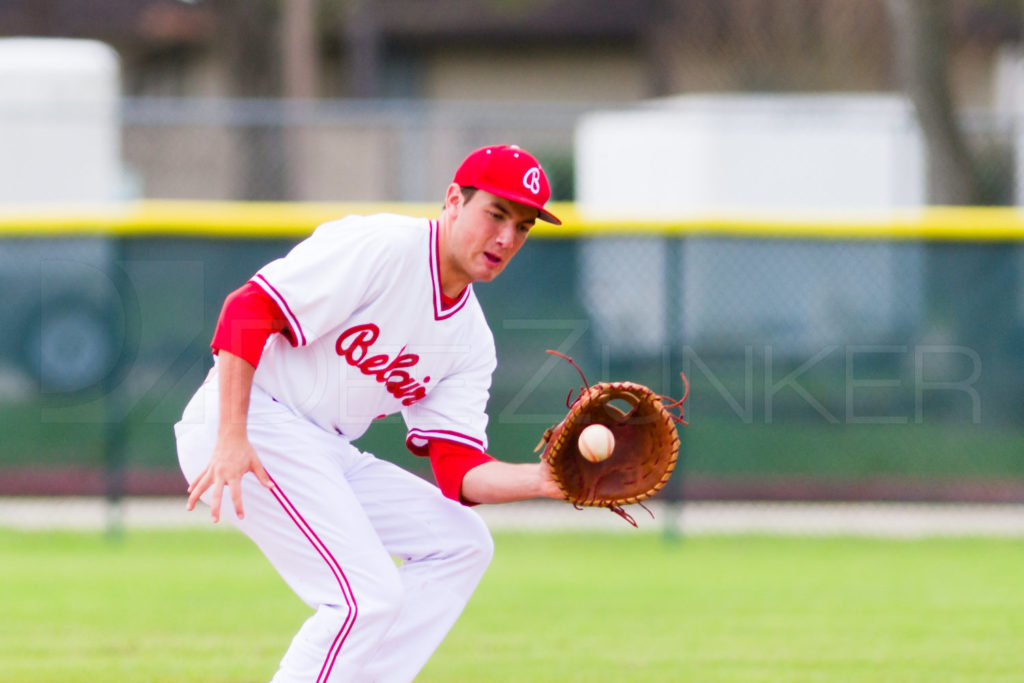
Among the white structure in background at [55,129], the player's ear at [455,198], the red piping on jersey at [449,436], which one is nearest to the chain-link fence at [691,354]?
the white structure in background at [55,129]

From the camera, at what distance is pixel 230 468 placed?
9.96 feet

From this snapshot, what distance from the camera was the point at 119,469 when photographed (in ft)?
23.6

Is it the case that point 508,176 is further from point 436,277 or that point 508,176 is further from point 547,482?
point 547,482

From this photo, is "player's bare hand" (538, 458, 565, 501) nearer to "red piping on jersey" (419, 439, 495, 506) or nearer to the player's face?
"red piping on jersey" (419, 439, 495, 506)

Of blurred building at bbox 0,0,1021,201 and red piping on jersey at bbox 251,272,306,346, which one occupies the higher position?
blurred building at bbox 0,0,1021,201

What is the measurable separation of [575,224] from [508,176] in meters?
4.16

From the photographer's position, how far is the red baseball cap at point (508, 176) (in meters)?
3.25

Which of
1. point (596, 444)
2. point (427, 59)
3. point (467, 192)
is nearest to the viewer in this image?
point (596, 444)

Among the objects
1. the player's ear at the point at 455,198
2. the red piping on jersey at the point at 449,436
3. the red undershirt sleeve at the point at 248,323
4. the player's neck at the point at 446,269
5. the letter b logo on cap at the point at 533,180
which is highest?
the letter b logo on cap at the point at 533,180

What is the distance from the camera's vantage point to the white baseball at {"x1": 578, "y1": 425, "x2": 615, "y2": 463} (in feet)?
10.6

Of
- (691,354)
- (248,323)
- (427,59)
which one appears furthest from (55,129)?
(427,59)

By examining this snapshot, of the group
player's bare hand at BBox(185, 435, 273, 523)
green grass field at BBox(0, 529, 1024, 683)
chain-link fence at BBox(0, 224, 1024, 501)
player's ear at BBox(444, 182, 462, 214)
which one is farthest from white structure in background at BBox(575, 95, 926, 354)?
player's bare hand at BBox(185, 435, 273, 523)

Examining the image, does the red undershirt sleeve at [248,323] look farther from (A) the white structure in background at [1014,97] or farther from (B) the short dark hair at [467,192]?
(A) the white structure in background at [1014,97]

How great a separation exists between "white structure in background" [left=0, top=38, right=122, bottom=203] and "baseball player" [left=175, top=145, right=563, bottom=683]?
251 inches
